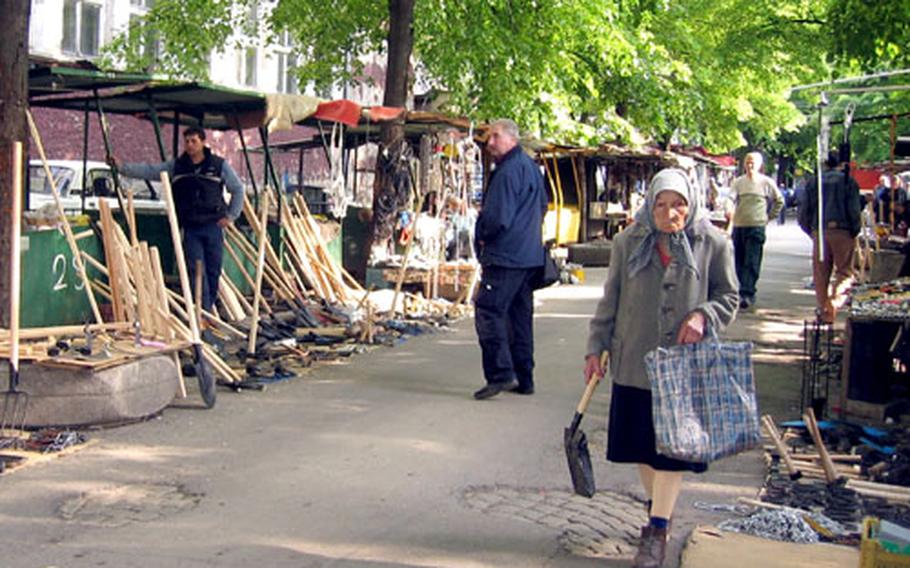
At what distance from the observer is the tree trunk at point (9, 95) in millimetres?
8688

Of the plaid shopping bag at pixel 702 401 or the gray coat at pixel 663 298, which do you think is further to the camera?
the gray coat at pixel 663 298

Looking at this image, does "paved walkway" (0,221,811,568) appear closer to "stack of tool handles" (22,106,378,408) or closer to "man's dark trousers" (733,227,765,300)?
"stack of tool handles" (22,106,378,408)

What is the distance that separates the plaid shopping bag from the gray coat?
22 cm

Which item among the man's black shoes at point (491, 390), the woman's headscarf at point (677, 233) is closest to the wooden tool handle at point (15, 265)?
the man's black shoes at point (491, 390)

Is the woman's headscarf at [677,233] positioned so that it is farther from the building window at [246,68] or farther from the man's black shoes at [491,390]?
the building window at [246,68]

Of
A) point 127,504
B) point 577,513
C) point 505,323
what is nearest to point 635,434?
point 577,513

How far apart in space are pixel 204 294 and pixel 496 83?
761 cm

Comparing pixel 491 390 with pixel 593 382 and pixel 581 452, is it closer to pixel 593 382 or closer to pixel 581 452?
pixel 581 452

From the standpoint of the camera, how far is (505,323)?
9.55 meters

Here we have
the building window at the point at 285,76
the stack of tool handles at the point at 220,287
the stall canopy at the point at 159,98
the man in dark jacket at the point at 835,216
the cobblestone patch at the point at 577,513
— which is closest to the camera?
the cobblestone patch at the point at 577,513

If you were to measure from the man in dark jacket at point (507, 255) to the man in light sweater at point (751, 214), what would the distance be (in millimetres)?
6725

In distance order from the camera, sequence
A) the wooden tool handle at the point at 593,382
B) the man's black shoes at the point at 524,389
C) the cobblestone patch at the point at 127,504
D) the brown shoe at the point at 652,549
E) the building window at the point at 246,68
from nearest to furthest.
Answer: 1. the brown shoe at the point at 652,549
2. the wooden tool handle at the point at 593,382
3. the cobblestone patch at the point at 127,504
4. the man's black shoes at the point at 524,389
5. the building window at the point at 246,68

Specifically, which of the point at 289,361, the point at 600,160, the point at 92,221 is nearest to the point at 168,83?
the point at 92,221

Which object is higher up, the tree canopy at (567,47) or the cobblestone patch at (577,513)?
the tree canopy at (567,47)
